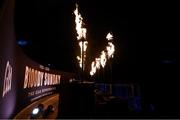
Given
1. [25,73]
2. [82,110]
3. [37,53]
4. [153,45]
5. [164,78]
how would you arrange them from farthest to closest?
[153,45] → [37,53] → [164,78] → [25,73] → [82,110]

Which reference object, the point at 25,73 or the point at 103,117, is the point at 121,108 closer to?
the point at 103,117

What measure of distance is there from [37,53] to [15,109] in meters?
30.3

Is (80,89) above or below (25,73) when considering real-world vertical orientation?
below

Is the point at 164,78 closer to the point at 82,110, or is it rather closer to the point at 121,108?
the point at 121,108

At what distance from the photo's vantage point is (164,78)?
35.1 metres

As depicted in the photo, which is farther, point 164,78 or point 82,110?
point 164,78

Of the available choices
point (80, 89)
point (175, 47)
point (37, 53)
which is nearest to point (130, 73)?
point (175, 47)

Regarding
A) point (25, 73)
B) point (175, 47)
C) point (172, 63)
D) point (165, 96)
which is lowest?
point (165, 96)

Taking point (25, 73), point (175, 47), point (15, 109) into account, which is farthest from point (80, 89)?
point (175, 47)

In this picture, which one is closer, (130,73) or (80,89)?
(80,89)

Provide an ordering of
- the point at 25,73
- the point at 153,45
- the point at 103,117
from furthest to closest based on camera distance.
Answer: the point at 153,45 < the point at 25,73 < the point at 103,117

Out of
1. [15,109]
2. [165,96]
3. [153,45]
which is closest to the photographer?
[15,109]

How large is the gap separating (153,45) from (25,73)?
36.4 metres

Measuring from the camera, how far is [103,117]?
8117mm
